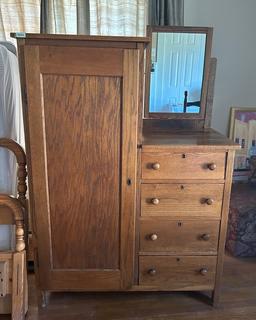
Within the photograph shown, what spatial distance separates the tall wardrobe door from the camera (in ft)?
4.25

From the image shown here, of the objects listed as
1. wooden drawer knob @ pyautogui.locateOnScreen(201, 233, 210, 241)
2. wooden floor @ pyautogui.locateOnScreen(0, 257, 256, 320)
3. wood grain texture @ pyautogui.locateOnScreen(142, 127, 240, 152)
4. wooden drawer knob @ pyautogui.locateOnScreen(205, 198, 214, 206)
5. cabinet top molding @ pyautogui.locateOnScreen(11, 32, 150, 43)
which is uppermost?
cabinet top molding @ pyautogui.locateOnScreen(11, 32, 150, 43)

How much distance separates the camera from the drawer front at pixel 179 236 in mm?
1558

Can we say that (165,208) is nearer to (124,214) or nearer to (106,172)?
(124,214)

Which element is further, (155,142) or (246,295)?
(246,295)

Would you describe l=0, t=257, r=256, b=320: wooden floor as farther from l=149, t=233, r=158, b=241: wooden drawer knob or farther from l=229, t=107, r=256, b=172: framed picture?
l=229, t=107, r=256, b=172: framed picture

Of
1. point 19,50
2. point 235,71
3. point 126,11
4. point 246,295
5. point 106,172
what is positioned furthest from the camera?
point 235,71

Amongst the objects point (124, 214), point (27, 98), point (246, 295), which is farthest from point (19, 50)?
point (246, 295)

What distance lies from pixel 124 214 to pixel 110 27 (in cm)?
129

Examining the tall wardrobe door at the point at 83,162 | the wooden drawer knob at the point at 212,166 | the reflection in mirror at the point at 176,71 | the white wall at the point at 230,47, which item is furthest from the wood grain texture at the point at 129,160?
the white wall at the point at 230,47

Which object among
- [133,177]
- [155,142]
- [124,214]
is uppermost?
[155,142]

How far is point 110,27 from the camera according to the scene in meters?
1.98

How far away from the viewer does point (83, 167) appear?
143 cm

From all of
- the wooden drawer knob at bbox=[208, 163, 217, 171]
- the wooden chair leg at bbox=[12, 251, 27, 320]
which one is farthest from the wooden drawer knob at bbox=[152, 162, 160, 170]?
the wooden chair leg at bbox=[12, 251, 27, 320]

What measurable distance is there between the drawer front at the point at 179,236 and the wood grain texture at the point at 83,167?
0.17m
